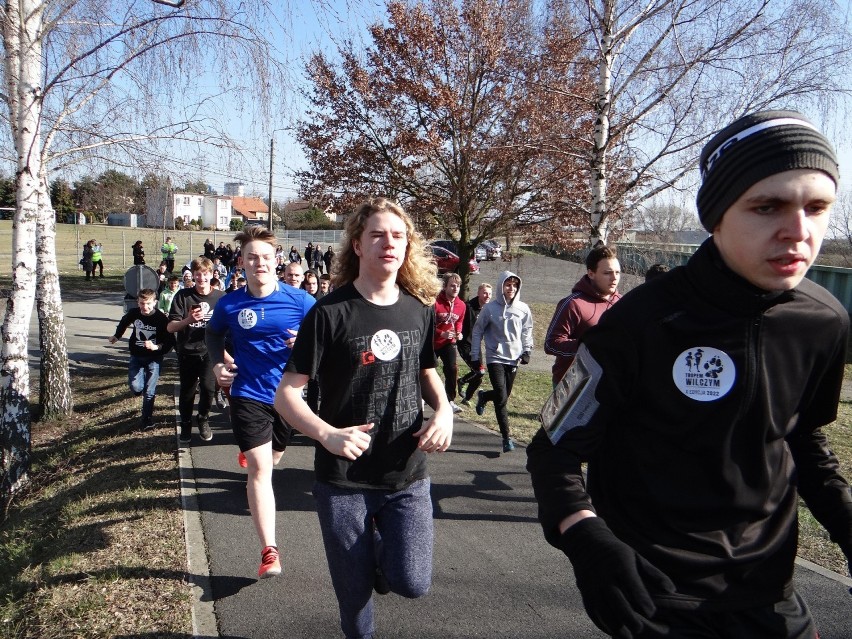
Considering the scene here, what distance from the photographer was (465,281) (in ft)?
56.2

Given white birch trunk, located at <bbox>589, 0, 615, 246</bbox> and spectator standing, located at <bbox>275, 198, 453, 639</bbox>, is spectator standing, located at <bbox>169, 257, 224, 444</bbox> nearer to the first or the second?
spectator standing, located at <bbox>275, 198, 453, 639</bbox>

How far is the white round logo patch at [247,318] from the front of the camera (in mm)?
4555

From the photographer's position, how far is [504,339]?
743 centimetres

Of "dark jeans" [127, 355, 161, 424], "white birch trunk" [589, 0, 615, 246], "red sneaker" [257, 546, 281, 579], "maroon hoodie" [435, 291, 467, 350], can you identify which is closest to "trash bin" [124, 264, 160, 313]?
"dark jeans" [127, 355, 161, 424]

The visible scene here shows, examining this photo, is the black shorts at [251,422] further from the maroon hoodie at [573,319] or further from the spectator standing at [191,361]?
the spectator standing at [191,361]

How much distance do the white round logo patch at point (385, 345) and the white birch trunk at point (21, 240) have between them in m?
4.76

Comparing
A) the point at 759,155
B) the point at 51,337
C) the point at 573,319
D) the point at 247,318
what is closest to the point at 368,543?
the point at 759,155

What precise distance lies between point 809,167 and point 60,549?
4992mm

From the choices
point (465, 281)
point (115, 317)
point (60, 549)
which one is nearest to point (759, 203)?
point (60, 549)

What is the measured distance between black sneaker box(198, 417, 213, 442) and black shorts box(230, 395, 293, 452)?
324cm

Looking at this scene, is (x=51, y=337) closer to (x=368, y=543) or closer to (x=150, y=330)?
(x=150, y=330)

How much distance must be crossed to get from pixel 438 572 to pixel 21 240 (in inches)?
206

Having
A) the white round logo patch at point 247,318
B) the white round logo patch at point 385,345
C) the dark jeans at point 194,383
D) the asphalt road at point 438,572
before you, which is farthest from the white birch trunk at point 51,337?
the white round logo patch at point 385,345

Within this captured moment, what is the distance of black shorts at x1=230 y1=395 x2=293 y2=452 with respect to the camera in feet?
13.5
